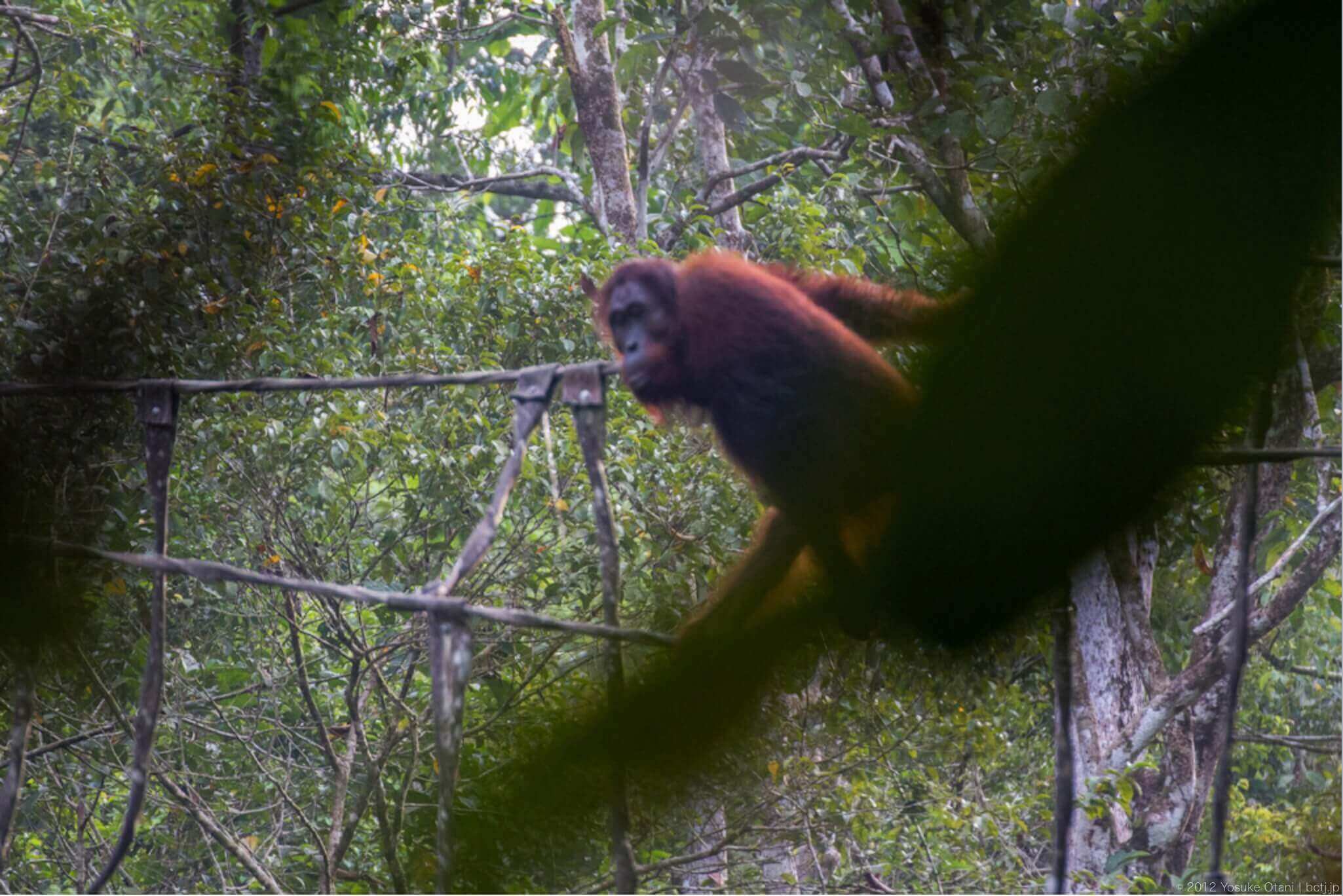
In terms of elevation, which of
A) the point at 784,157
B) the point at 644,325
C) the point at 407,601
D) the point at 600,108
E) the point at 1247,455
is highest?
the point at 600,108

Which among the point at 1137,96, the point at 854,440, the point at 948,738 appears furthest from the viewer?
the point at 948,738

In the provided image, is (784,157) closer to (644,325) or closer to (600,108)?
(600,108)

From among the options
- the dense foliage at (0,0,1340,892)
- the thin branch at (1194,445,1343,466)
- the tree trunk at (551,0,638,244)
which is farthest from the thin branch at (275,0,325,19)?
the thin branch at (1194,445,1343,466)

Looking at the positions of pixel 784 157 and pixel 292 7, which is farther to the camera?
pixel 784 157

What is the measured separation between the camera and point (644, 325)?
7.38ft

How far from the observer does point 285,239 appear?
3.74 metres

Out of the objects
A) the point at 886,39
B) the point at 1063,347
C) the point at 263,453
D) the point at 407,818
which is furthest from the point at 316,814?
the point at 1063,347

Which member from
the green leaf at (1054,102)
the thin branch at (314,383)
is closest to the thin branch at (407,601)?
the thin branch at (314,383)

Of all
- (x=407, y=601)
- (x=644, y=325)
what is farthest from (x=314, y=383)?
(x=644, y=325)

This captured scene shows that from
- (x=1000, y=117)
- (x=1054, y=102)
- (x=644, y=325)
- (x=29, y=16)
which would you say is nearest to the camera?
(x=644, y=325)

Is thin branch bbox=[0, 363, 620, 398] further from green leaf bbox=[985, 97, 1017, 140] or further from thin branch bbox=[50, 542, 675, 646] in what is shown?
green leaf bbox=[985, 97, 1017, 140]

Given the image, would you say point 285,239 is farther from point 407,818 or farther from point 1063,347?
point 1063,347

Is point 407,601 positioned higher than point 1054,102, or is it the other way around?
point 1054,102

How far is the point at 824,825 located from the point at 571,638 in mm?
904
